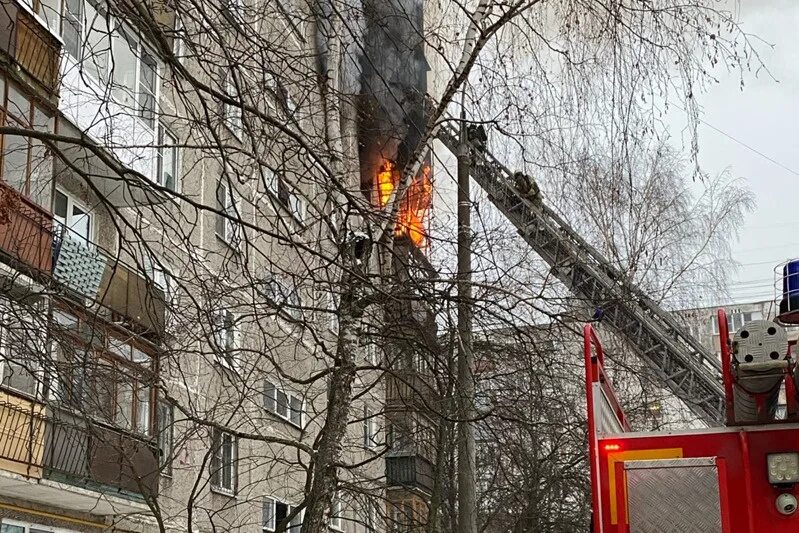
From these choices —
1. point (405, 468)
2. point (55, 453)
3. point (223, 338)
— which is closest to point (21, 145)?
point (55, 453)

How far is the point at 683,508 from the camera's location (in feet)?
17.7

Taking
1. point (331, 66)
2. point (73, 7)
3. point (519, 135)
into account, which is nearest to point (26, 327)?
point (331, 66)

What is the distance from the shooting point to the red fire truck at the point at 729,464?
210 inches

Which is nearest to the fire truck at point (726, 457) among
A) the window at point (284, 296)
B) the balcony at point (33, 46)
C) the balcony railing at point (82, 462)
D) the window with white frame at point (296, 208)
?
the window with white frame at point (296, 208)

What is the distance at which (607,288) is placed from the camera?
38.5 feet

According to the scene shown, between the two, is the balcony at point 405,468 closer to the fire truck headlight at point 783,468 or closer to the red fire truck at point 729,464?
the red fire truck at point 729,464

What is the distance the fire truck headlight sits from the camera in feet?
17.3

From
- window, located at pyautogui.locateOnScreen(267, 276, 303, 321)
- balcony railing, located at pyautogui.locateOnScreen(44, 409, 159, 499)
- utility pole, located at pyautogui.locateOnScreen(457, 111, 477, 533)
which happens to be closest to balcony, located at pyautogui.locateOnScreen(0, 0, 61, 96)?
balcony railing, located at pyautogui.locateOnScreen(44, 409, 159, 499)

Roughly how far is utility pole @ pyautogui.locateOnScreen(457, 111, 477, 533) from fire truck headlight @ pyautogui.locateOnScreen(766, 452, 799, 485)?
2.06 meters

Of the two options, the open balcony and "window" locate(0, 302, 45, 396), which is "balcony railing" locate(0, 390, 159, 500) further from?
"window" locate(0, 302, 45, 396)

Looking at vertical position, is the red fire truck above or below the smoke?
below

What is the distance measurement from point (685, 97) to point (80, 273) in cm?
Answer: 1154

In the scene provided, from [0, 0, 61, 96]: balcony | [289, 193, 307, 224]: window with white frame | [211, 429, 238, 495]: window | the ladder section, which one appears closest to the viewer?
[289, 193, 307, 224]: window with white frame

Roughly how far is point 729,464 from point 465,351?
262 centimetres
